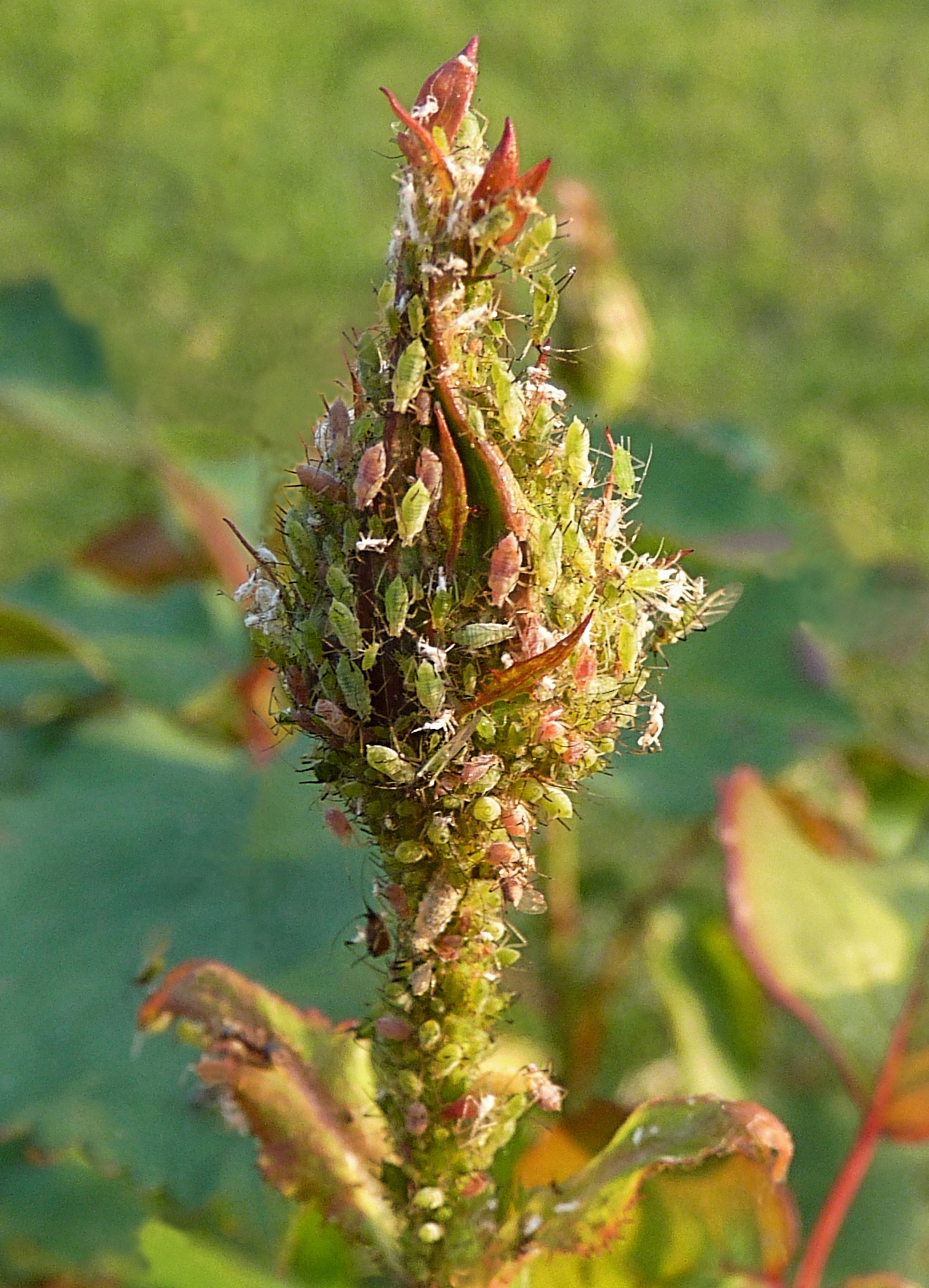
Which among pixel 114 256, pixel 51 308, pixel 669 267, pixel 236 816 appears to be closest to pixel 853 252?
pixel 669 267

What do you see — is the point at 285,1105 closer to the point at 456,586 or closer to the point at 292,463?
the point at 456,586

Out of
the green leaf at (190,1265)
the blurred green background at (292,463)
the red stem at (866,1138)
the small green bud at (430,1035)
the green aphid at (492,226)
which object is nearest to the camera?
the green aphid at (492,226)

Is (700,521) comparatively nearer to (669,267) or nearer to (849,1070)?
(849,1070)

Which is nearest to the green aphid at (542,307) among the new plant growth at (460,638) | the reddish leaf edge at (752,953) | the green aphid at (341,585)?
the new plant growth at (460,638)

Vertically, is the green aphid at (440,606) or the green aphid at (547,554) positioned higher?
the green aphid at (547,554)

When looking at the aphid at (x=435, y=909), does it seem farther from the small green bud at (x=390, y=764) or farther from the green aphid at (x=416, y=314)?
the green aphid at (x=416, y=314)

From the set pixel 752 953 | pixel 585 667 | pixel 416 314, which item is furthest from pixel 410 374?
pixel 752 953
